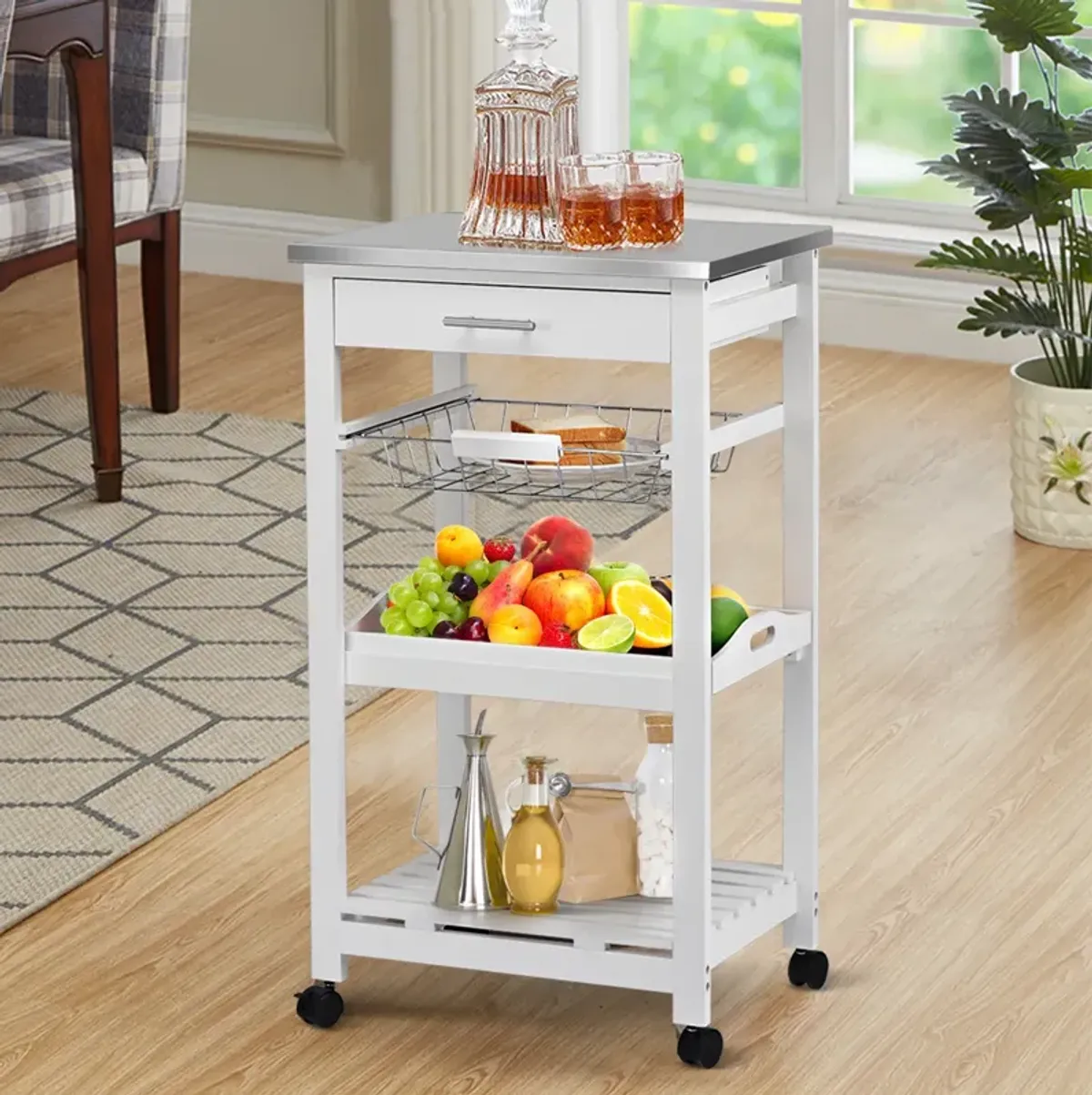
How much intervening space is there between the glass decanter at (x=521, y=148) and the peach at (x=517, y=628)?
0.33m

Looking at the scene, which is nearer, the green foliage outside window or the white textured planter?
the white textured planter

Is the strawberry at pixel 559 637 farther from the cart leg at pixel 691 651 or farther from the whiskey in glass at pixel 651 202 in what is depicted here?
the whiskey in glass at pixel 651 202

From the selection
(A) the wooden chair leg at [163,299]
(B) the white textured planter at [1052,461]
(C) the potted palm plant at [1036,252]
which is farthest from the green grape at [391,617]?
(A) the wooden chair leg at [163,299]

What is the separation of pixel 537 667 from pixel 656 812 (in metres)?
0.20

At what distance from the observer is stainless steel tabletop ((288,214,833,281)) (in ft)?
6.12

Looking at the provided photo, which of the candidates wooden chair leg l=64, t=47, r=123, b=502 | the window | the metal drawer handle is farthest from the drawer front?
the window

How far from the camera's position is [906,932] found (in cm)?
231

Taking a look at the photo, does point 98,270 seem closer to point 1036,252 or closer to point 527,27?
point 1036,252

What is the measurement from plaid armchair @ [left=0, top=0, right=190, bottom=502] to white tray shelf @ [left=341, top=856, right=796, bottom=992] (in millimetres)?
1876

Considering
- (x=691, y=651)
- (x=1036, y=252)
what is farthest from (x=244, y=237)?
(x=691, y=651)

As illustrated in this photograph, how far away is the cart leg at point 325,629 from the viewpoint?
2.00 m

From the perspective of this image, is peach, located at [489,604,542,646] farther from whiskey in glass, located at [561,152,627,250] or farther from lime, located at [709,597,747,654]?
whiskey in glass, located at [561,152,627,250]

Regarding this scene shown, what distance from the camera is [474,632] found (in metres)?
2.03

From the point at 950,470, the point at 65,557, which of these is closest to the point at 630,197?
the point at 65,557
